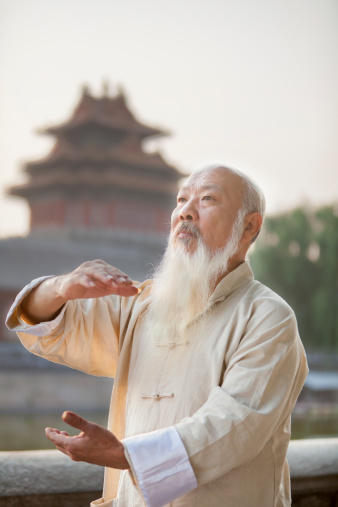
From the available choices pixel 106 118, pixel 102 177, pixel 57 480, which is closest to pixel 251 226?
pixel 57 480

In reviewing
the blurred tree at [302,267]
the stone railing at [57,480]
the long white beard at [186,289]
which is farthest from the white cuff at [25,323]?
the blurred tree at [302,267]

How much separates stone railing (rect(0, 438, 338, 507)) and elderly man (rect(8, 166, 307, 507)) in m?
0.26

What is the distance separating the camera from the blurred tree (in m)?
19.1

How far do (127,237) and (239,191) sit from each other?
720 inches

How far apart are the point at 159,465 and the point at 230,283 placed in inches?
15.0

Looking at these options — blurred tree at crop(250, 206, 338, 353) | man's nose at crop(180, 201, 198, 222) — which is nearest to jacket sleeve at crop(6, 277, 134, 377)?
man's nose at crop(180, 201, 198, 222)

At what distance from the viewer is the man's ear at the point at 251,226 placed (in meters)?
1.28

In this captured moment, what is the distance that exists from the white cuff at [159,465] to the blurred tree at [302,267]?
1821 centimetres

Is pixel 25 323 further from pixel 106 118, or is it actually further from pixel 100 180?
pixel 106 118

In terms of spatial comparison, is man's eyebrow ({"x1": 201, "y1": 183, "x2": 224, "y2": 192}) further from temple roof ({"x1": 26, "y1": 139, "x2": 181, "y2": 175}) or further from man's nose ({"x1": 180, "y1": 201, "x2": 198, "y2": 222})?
temple roof ({"x1": 26, "y1": 139, "x2": 181, "y2": 175})

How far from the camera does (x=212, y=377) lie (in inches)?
42.8

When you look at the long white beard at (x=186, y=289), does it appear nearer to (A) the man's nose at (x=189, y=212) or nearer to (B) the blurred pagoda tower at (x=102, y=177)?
(A) the man's nose at (x=189, y=212)

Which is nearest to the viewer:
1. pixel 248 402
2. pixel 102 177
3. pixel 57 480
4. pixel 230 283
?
pixel 248 402

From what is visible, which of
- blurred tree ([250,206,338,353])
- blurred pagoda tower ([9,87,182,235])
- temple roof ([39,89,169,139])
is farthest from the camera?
temple roof ([39,89,169,139])
